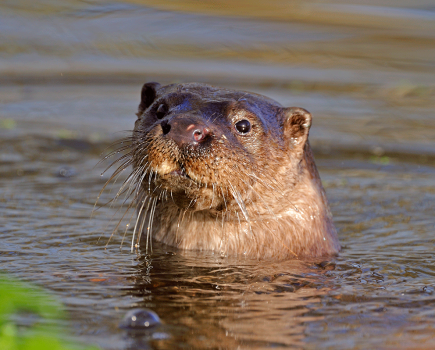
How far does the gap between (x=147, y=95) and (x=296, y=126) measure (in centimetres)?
100

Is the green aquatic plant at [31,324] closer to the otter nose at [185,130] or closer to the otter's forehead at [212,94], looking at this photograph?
the otter nose at [185,130]

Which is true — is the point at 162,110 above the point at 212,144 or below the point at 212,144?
above

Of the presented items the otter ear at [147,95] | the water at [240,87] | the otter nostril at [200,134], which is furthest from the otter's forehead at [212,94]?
the water at [240,87]

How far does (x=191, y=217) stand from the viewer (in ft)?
15.6

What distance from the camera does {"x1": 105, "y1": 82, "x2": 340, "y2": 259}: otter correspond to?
4074 mm

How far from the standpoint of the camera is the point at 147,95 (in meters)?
5.12

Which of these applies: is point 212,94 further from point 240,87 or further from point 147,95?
point 240,87

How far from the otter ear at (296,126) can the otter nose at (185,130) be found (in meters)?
0.94

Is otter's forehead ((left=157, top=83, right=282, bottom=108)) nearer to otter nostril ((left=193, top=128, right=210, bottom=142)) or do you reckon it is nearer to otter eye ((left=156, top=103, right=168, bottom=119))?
otter eye ((left=156, top=103, right=168, bottom=119))

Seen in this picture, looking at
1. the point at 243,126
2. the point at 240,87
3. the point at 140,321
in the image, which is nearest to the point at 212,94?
the point at 243,126

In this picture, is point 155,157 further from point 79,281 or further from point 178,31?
point 178,31

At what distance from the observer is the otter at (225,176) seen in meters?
4.07

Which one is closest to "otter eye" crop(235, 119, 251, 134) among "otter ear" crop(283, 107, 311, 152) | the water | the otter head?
the otter head

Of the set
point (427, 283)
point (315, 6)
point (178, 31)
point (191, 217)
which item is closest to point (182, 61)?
point (178, 31)
